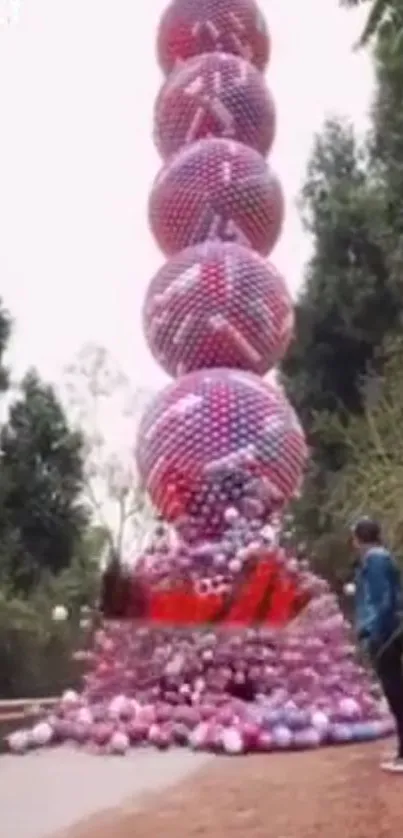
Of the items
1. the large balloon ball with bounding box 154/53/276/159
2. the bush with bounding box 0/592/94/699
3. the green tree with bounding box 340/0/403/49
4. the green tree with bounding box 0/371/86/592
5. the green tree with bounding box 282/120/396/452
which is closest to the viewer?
the green tree with bounding box 340/0/403/49

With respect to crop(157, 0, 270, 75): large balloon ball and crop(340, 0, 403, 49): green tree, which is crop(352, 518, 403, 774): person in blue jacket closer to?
crop(340, 0, 403, 49): green tree

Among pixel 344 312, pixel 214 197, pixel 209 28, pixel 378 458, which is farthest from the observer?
pixel 344 312

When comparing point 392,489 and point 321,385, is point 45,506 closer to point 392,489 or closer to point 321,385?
point 321,385

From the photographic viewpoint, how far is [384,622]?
6078 mm

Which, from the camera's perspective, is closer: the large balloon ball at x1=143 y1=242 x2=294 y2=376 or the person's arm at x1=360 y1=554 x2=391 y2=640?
the person's arm at x1=360 y1=554 x2=391 y2=640

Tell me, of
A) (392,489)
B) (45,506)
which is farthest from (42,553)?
(392,489)

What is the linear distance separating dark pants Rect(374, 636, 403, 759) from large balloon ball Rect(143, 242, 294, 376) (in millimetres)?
3904

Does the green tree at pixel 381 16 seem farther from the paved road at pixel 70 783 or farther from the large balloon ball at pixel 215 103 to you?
the large balloon ball at pixel 215 103

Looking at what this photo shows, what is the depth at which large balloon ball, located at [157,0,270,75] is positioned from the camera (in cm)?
1075

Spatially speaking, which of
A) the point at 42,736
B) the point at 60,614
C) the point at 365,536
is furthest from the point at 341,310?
the point at 365,536

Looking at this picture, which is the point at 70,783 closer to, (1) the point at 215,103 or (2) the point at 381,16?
(2) the point at 381,16

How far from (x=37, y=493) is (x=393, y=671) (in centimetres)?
1938

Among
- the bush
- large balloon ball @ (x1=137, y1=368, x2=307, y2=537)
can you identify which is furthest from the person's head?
the bush

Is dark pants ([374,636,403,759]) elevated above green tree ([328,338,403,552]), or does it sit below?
below
